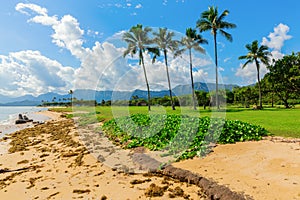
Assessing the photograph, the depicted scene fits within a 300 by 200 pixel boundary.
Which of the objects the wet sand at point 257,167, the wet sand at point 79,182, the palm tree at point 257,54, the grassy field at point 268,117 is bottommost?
the wet sand at point 79,182

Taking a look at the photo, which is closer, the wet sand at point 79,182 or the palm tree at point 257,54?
the wet sand at point 79,182

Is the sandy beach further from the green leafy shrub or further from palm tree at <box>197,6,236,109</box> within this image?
palm tree at <box>197,6,236,109</box>

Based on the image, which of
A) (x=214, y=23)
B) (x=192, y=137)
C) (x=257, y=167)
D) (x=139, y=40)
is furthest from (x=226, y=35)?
(x=257, y=167)

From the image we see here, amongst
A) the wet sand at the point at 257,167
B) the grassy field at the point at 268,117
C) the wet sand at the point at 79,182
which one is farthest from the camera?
the grassy field at the point at 268,117

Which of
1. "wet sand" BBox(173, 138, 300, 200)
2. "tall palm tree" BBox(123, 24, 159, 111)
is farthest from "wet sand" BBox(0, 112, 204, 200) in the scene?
"tall palm tree" BBox(123, 24, 159, 111)

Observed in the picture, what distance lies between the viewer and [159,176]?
714 cm

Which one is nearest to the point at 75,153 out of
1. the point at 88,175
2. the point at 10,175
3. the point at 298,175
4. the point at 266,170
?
the point at 10,175

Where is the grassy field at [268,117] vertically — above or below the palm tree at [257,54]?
below

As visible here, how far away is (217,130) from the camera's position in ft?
35.3

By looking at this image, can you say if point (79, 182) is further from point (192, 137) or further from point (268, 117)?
point (268, 117)

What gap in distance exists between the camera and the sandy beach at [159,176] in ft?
18.4

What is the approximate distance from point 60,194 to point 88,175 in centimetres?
145

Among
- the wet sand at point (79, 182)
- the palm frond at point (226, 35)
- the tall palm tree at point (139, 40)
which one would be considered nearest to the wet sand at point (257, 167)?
→ the wet sand at point (79, 182)

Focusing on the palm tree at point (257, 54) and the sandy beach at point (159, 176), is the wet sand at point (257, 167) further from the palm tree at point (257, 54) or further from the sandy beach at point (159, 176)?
the palm tree at point (257, 54)
